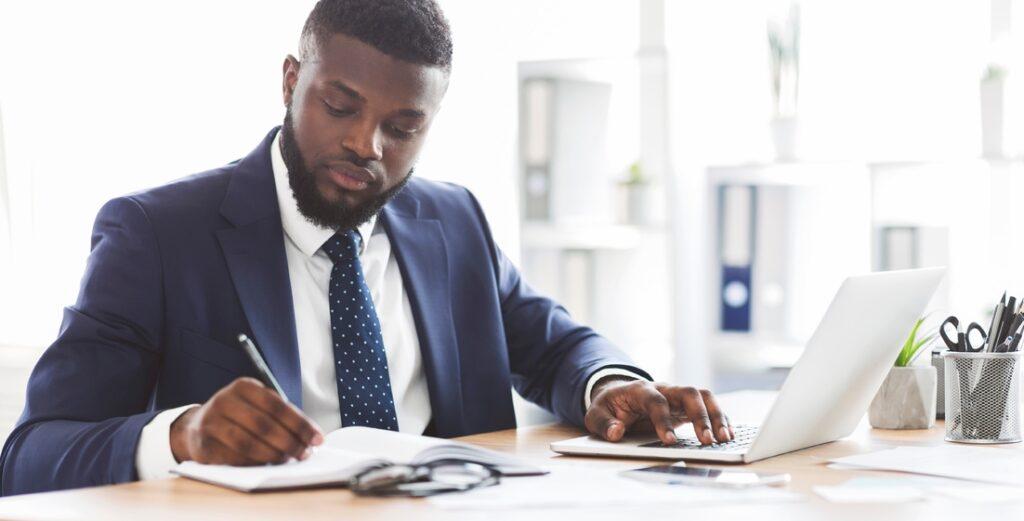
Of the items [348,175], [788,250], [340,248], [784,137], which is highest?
[784,137]

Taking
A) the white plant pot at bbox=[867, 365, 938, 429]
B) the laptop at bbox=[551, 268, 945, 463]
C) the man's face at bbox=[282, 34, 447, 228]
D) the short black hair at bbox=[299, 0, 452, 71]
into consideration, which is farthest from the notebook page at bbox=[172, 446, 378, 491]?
the white plant pot at bbox=[867, 365, 938, 429]

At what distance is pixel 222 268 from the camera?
1648 millimetres

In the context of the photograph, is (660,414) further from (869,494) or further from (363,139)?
(363,139)

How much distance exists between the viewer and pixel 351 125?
1669 mm

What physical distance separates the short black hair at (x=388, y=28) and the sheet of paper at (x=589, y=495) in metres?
0.74

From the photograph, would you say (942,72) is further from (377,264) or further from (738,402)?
(377,264)

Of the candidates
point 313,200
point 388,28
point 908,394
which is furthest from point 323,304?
point 908,394

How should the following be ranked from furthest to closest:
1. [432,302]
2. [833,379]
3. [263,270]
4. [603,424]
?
[432,302] < [263,270] < [603,424] < [833,379]

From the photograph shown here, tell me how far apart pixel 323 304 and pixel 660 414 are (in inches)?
20.5

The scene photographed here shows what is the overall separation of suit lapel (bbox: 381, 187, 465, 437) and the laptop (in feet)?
1.08

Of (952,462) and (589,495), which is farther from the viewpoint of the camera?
(952,462)

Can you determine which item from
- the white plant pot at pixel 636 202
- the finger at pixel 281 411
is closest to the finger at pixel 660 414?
the finger at pixel 281 411

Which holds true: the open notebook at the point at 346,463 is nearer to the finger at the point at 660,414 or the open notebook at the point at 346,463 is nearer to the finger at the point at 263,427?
the finger at the point at 263,427

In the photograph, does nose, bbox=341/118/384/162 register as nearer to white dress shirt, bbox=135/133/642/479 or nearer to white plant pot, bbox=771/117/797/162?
white dress shirt, bbox=135/133/642/479
